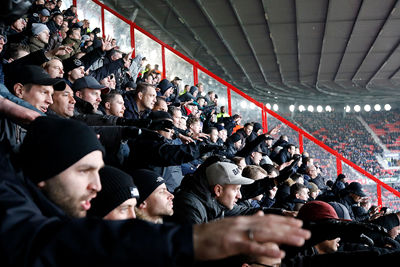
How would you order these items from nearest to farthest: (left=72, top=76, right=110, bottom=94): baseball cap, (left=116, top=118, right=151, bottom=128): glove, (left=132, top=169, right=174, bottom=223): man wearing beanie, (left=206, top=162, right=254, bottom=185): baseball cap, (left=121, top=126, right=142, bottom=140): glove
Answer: (left=132, top=169, right=174, bottom=223): man wearing beanie
(left=121, top=126, right=142, bottom=140): glove
(left=116, top=118, right=151, bottom=128): glove
(left=206, top=162, right=254, bottom=185): baseball cap
(left=72, top=76, right=110, bottom=94): baseball cap

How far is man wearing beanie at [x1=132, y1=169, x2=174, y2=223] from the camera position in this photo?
2734 millimetres

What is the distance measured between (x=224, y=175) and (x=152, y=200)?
0.70m

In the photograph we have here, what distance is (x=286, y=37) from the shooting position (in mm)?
16234

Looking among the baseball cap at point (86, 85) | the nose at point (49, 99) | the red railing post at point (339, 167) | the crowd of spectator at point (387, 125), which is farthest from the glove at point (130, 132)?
the crowd of spectator at point (387, 125)

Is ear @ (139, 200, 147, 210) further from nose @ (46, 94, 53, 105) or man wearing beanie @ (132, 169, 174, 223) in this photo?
nose @ (46, 94, 53, 105)

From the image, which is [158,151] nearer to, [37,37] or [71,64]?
[71,64]

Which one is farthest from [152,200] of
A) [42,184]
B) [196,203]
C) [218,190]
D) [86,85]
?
[86,85]

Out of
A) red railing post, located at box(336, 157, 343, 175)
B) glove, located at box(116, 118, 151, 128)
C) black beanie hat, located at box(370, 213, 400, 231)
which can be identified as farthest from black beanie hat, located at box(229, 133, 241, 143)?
glove, located at box(116, 118, 151, 128)

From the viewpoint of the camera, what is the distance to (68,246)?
3.42ft

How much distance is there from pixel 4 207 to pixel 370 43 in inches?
698

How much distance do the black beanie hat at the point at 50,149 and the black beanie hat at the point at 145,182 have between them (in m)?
1.31

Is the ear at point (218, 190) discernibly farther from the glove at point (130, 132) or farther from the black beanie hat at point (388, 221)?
the black beanie hat at point (388, 221)

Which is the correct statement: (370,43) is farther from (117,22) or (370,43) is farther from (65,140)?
(65,140)

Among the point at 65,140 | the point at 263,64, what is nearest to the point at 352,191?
the point at 65,140
